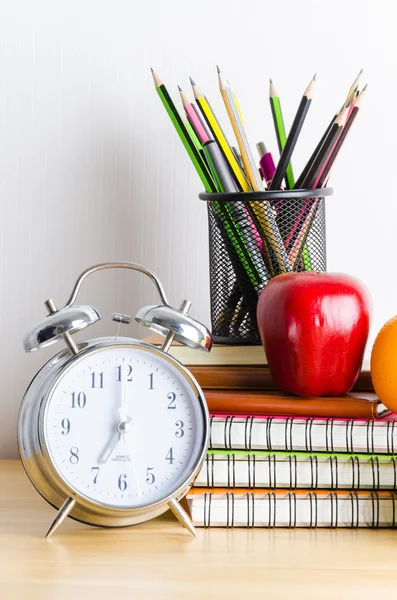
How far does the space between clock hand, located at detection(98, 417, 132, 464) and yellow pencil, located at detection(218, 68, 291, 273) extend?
24 centimetres

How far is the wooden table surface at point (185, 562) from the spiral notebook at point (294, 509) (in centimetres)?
1

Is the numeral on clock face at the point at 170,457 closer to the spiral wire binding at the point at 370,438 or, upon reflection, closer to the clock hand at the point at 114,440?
the clock hand at the point at 114,440

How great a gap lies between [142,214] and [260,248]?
203 millimetres

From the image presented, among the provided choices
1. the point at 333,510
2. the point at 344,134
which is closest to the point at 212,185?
the point at 344,134

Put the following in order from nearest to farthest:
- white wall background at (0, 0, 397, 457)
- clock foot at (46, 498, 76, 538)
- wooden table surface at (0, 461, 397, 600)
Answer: wooden table surface at (0, 461, 397, 600)
clock foot at (46, 498, 76, 538)
white wall background at (0, 0, 397, 457)

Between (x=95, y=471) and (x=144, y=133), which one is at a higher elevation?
(x=144, y=133)

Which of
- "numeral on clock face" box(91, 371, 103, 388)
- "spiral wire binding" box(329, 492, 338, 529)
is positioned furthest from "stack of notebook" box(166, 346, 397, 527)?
"numeral on clock face" box(91, 371, 103, 388)

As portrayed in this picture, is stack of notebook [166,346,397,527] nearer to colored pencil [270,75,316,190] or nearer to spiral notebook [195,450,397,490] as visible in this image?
spiral notebook [195,450,397,490]

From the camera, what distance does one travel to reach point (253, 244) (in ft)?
2.65

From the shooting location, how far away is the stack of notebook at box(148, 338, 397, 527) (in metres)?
0.70

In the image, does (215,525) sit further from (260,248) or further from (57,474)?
(260,248)

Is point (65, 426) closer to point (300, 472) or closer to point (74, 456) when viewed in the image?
point (74, 456)

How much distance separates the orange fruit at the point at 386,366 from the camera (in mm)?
690

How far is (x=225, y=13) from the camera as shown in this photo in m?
0.94
